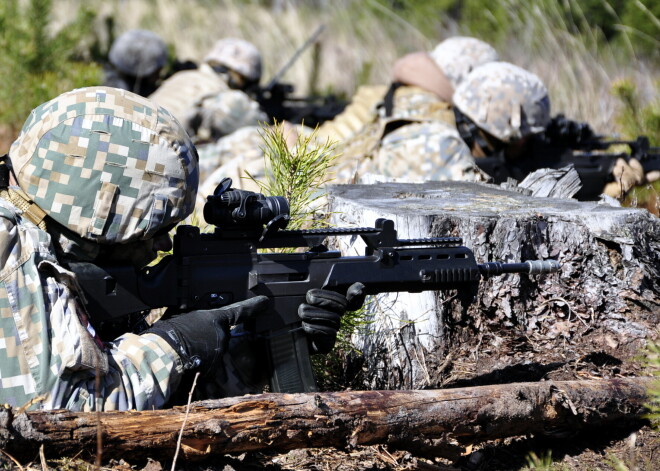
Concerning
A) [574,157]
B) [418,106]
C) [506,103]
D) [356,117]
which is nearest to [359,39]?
[356,117]

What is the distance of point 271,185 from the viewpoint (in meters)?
3.84

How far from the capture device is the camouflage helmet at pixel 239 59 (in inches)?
494

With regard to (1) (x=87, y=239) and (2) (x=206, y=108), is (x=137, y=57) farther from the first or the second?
(1) (x=87, y=239)

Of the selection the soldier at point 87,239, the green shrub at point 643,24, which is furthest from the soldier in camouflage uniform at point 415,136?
the green shrub at point 643,24

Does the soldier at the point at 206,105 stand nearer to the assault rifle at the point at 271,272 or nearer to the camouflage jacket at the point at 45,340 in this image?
the assault rifle at the point at 271,272

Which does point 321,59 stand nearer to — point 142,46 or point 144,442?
point 142,46

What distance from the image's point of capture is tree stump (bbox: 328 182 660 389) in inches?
148

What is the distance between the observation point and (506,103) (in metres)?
6.90

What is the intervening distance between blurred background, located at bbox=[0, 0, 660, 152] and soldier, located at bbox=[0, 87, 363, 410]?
549 centimetres

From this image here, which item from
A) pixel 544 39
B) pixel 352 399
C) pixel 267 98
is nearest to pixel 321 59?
pixel 267 98

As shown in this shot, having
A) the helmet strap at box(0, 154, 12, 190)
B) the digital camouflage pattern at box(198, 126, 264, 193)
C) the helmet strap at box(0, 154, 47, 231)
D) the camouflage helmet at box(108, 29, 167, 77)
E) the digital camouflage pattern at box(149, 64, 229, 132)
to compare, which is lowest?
the helmet strap at box(0, 154, 47, 231)

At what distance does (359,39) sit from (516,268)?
13148 millimetres

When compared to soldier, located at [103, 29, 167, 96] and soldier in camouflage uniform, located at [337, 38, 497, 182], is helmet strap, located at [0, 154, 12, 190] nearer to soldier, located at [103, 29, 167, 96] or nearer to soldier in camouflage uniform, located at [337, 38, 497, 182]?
soldier in camouflage uniform, located at [337, 38, 497, 182]

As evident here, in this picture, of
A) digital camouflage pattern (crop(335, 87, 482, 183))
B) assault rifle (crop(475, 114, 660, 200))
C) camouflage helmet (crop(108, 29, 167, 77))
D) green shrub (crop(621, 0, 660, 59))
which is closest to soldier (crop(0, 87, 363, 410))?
digital camouflage pattern (crop(335, 87, 482, 183))
